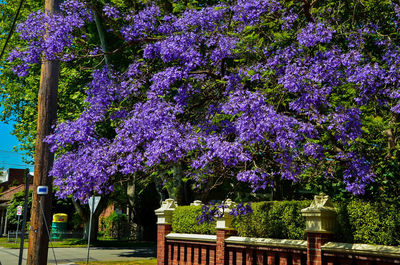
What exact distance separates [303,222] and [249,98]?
3.50 m

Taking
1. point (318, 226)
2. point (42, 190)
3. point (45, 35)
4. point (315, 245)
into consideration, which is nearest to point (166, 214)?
point (42, 190)

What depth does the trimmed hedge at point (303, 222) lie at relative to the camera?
29.7 feet

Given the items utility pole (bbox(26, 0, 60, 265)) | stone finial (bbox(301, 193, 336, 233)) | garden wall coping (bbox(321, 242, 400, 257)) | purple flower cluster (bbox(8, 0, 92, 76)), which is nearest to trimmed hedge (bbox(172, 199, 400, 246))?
stone finial (bbox(301, 193, 336, 233))

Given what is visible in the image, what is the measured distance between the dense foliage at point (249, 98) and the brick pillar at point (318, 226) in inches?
29.5

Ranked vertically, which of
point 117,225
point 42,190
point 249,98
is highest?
point 249,98

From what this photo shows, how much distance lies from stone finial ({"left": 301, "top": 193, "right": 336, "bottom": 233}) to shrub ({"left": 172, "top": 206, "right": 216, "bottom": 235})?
4.30 meters

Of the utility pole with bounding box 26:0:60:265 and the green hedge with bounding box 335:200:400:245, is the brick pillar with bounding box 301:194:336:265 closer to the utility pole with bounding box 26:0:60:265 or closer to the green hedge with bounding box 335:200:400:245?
the green hedge with bounding box 335:200:400:245

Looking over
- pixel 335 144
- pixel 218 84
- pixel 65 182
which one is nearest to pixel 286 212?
pixel 335 144

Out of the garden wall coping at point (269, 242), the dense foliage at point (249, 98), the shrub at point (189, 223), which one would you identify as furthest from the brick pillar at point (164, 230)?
the dense foliage at point (249, 98)

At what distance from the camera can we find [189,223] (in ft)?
48.4

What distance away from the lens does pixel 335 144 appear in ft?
34.1

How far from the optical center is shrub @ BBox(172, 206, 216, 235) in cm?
1417

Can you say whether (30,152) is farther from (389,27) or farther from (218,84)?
(389,27)

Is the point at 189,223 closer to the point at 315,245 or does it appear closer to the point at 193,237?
the point at 193,237
